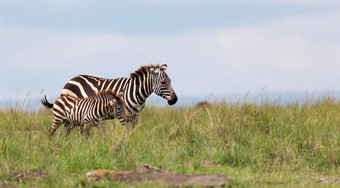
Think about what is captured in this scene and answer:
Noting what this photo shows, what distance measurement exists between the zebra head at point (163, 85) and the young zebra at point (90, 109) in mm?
1461

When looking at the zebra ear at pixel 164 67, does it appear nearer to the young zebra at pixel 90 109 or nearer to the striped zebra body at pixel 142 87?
the striped zebra body at pixel 142 87

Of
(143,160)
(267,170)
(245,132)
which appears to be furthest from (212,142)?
(143,160)

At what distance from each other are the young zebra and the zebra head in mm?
1461

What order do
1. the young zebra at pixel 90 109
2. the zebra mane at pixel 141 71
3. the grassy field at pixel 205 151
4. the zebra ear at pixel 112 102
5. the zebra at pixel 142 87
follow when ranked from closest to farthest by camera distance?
the grassy field at pixel 205 151 < the zebra ear at pixel 112 102 < the young zebra at pixel 90 109 < the zebra at pixel 142 87 < the zebra mane at pixel 141 71

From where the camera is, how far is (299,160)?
10312 mm

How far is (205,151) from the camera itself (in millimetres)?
10422

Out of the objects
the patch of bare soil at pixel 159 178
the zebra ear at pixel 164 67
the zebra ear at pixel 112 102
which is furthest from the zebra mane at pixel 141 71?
the patch of bare soil at pixel 159 178

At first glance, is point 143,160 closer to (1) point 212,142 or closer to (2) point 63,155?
(2) point 63,155

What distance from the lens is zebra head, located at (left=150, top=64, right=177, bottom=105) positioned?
13219 mm

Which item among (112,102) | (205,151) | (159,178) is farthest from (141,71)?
(159,178)

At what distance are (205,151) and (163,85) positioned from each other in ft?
10.6

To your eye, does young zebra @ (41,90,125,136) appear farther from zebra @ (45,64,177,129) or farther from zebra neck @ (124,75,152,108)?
zebra neck @ (124,75,152,108)

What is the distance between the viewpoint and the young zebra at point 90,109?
12.0 meters

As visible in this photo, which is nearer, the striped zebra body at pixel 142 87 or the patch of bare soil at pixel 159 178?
the patch of bare soil at pixel 159 178
